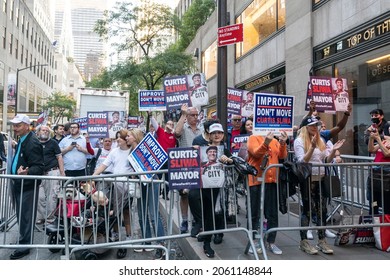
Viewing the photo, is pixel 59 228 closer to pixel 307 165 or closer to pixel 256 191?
pixel 256 191

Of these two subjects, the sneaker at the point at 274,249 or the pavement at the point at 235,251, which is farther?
the sneaker at the point at 274,249

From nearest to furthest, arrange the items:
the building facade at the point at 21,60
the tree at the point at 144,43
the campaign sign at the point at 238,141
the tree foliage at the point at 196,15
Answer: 1. the campaign sign at the point at 238,141
2. the tree at the point at 144,43
3. the tree foliage at the point at 196,15
4. the building facade at the point at 21,60

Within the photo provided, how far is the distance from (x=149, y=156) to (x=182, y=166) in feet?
2.81

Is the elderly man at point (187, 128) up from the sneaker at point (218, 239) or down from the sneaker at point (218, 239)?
up

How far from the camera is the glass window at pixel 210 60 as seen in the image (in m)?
25.8

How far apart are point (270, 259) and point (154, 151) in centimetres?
219

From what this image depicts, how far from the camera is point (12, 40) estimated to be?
45.8m

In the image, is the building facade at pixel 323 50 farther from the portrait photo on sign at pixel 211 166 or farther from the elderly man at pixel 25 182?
the elderly man at pixel 25 182

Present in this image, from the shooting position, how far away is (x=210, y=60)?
2728 centimetres

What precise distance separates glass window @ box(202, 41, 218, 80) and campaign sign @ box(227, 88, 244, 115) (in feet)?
53.6

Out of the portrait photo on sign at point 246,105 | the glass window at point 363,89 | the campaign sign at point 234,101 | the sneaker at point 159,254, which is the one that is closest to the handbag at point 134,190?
the sneaker at point 159,254

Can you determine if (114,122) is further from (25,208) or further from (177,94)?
(25,208)

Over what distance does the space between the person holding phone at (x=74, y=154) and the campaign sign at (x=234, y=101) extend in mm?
3722

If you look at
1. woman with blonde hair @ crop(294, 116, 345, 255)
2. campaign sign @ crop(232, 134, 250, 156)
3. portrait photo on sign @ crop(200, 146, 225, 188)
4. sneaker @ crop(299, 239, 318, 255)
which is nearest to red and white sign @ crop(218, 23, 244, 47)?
campaign sign @ crop(232, 134, 250, 156)
